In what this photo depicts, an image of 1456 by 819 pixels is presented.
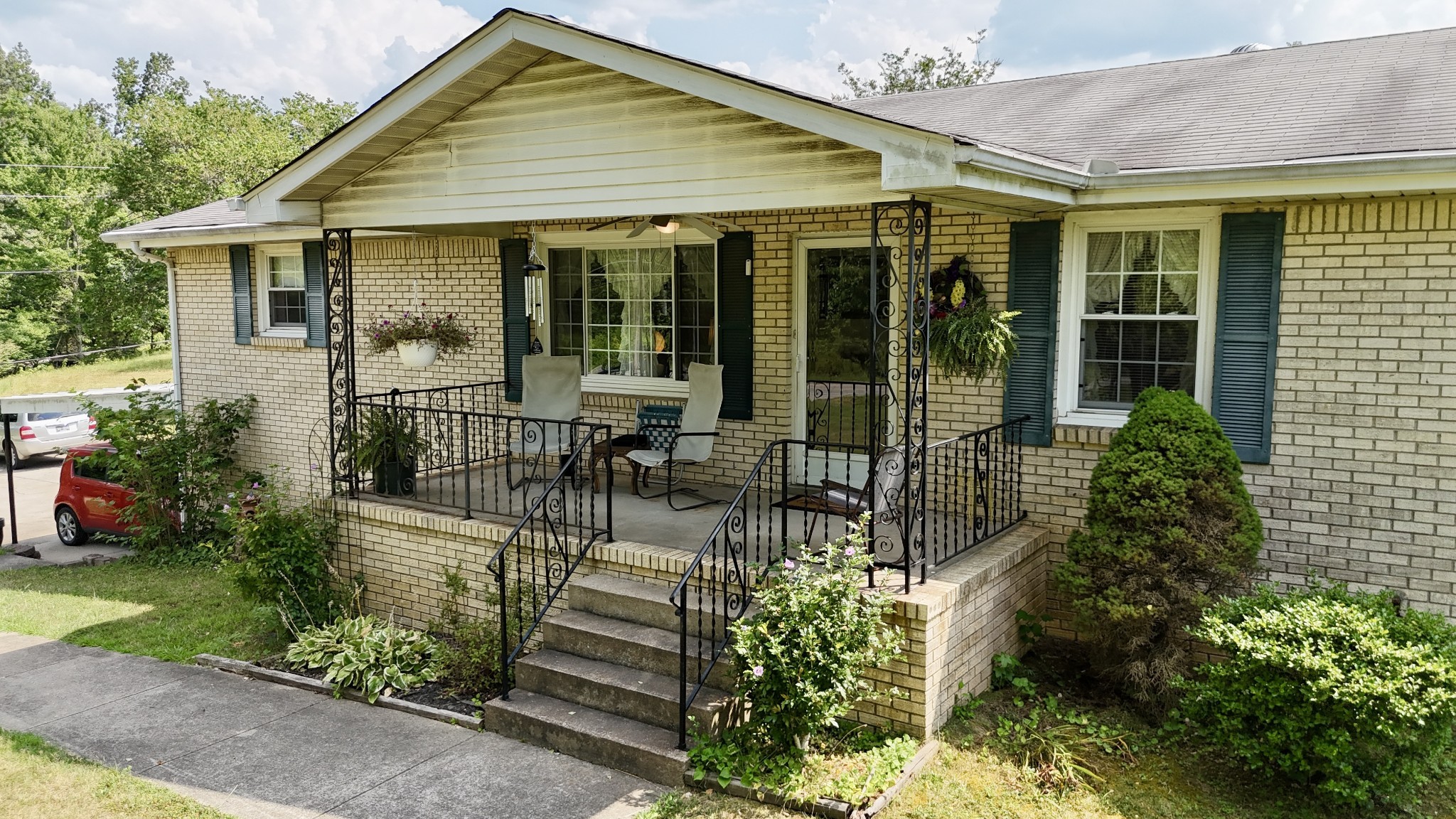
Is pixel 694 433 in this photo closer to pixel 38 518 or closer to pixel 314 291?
pixel 314 291

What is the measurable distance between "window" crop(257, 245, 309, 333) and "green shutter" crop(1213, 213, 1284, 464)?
966 centimetres

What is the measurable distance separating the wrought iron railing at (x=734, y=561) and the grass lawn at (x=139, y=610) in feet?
12.1

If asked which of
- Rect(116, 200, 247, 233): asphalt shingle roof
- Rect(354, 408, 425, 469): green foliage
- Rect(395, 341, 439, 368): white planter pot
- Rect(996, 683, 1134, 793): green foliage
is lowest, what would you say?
Rect(996, 683, 1134, 793): green foliage

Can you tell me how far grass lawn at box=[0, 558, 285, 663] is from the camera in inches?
307

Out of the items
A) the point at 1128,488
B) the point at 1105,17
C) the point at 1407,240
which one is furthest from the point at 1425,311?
the point at 1105,17

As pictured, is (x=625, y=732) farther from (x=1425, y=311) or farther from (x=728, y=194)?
(x=1425, y=311)

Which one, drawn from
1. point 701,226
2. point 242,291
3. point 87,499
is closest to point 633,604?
point 701,226

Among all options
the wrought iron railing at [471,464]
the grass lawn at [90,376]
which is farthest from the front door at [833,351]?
the grass lawn at [90,376]

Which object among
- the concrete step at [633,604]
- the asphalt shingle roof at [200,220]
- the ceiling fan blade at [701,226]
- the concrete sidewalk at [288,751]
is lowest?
the concrete sidewalk at [288,751]

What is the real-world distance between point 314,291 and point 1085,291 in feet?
27.5

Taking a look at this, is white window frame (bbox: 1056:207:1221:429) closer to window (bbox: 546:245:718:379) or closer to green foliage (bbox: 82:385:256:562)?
window (bbox: 546:245:718:379)

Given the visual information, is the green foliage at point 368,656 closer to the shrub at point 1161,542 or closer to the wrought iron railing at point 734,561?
the wrought iron railing at point 734,561

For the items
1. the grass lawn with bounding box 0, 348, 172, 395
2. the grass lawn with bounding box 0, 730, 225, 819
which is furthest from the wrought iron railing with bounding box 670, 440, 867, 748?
the grass lawn with bounding box 0, 348, 172, 395

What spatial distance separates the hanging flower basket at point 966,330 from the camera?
6363 millimetres
